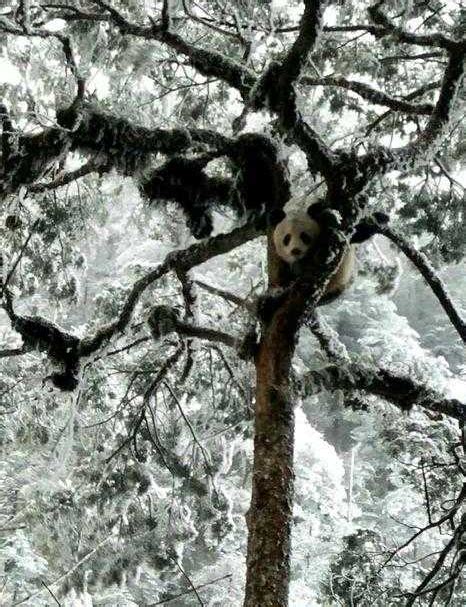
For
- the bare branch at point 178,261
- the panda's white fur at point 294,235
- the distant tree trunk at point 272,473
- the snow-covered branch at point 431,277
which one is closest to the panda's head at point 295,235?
the panda's white fur at point 294,235

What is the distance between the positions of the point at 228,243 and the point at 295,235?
0.32 metres

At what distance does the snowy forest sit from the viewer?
2.39 m

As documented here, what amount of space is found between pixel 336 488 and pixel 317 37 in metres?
15.9

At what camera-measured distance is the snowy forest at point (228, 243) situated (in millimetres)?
2389

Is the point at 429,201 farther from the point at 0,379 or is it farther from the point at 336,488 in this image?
the point at 336,488

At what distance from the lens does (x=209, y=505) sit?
17.8 ft

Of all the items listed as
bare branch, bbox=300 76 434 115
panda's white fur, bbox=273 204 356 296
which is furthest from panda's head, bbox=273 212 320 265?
bare branch, bbox=300 76 434 115

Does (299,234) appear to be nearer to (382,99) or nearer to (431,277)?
(431,277)

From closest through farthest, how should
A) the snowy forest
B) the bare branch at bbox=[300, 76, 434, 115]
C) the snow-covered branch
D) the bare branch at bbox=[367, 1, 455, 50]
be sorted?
the snowy forest → the bare branch at bbox=[367, 1, 455, 50] → the snow-covered branch → the bare branch at bbox=[300, 76, 434, 115]

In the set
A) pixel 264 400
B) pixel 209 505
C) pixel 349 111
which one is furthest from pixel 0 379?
pixel 264 400

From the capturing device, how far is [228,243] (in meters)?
2.78

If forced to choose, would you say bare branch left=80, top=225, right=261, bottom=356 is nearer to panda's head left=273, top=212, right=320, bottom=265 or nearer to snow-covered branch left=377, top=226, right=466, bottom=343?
panda's head left=273, top=212, right=320, bottom=265

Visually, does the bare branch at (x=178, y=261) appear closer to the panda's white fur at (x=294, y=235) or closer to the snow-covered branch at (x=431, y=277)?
the panda's white fur at (x=294, y=235)

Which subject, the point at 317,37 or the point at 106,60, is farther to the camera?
the point at 106,60
